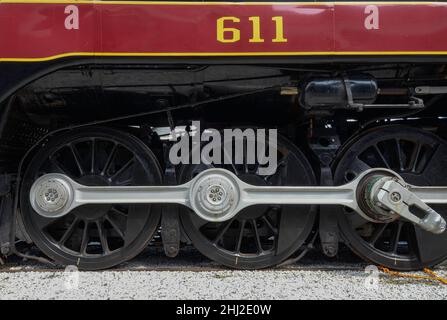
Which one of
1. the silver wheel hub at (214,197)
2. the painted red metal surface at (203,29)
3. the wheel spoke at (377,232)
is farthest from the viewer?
the wheel spoke at (377,232)

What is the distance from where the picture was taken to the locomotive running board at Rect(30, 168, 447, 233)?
8.23 ft

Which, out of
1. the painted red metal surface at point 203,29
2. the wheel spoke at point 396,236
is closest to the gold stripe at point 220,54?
the painted red metal surface at point 203,29

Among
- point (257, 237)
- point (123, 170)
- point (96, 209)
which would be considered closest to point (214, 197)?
point (257, 237)

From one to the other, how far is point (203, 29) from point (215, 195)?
947mm

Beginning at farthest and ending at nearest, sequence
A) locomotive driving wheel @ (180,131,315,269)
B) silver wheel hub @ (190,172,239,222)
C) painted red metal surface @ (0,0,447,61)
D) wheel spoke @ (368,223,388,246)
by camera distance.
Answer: wheel spoke @ (368,223,388,246) → locomotive driving wheel @ (180,131,315,269) → silver wheel hub @ (190,172,239,222) → painted red metal surface @ (0,0,447,61)

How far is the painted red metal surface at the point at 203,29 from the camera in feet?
7.22

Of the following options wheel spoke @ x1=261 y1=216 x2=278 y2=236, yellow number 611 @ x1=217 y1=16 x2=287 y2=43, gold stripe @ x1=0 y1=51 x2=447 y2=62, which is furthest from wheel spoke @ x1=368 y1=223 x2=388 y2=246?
yellow number 611 @ x1=217 y1=16 x2=287 y2=43

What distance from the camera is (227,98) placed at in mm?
2646

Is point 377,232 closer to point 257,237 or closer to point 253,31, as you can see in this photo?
point 257,237

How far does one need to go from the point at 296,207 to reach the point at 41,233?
167 cm

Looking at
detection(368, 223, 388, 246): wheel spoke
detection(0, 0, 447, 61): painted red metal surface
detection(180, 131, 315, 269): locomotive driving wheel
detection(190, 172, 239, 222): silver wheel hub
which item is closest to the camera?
detection(0, 0, 447, 61): painted red metal surface

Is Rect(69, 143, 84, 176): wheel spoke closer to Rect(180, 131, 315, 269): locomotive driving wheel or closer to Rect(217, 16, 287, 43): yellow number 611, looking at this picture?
Rect(180, 131, 315, 269): locomotive driving wheel

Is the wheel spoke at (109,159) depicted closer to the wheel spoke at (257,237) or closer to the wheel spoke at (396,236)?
the wheel spoke at (257,237)

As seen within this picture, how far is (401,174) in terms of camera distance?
2.80 m
